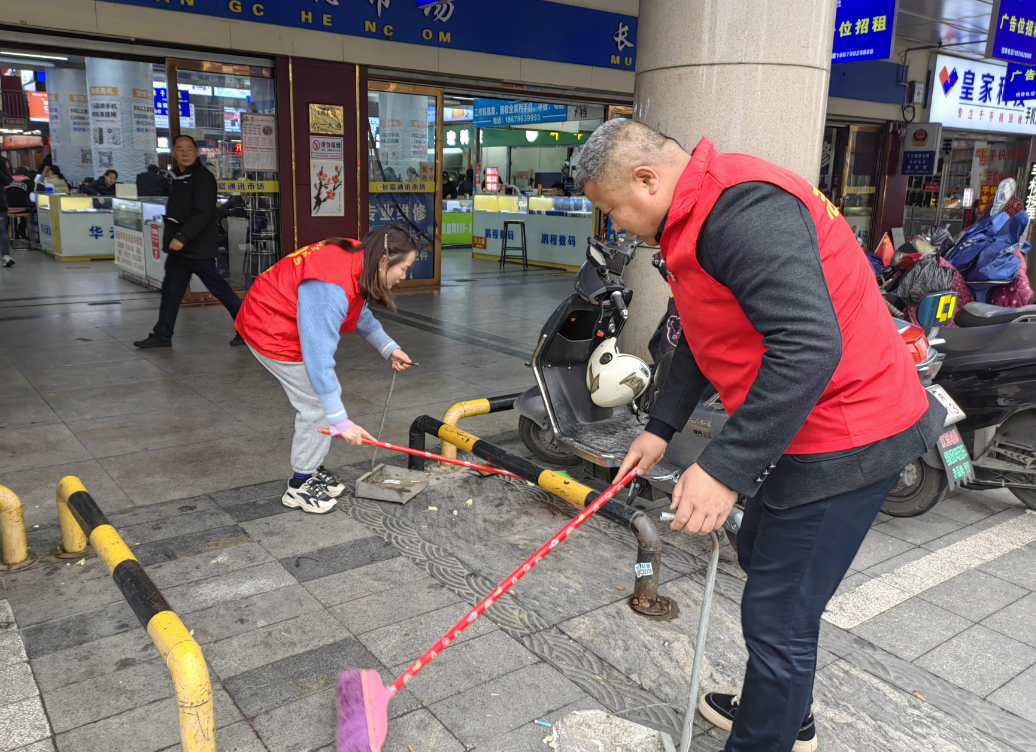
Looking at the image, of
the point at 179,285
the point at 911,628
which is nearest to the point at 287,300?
the point at 911,628

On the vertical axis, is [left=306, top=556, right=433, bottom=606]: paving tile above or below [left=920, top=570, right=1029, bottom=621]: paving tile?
above

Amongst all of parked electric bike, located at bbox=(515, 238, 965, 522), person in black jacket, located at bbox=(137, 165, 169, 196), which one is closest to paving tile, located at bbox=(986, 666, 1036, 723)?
parked electric bike, located at bbox=(515, 238, 965, 522)

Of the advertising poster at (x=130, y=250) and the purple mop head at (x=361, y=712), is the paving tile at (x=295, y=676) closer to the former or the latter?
the purple mop head at (x=361, y=712)

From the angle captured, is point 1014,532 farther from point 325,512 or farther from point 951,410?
point 325,512

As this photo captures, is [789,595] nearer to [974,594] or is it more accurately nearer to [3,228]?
[974,594]

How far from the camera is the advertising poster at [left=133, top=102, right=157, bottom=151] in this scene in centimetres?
1688

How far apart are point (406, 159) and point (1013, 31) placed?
7387 mm

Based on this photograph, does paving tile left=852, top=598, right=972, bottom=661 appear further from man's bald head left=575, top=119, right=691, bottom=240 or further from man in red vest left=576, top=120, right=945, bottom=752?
man's bald head left=575, top=119, right=691, bottom=240

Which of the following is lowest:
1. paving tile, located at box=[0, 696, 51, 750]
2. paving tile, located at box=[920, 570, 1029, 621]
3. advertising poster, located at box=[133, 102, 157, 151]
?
paving tile, located at box=[920, 570, 1029, 621]

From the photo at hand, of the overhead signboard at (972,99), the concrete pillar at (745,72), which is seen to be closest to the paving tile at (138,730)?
the concrete pillar at (745,72)

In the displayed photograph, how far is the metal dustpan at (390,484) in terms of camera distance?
4281 millimetres

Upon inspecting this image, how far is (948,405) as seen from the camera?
13.5 feet

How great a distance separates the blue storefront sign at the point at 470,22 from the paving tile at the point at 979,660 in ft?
30.6

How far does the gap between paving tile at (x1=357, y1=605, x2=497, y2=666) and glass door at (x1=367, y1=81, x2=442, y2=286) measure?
26.6 feet
